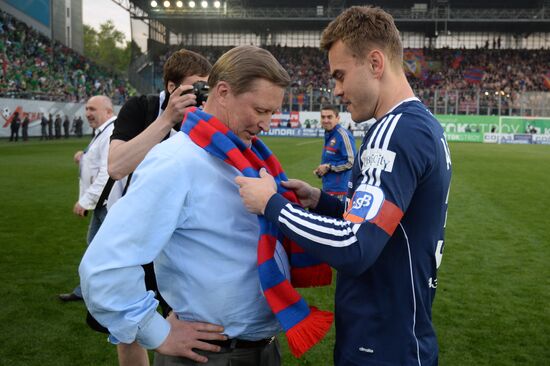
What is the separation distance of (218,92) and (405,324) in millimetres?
1141

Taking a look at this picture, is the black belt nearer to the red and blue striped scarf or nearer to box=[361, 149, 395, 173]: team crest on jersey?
the red and blue striped scarf

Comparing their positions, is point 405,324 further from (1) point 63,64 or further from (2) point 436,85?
(2) point 436,85

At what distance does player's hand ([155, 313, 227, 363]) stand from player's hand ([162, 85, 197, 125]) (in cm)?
119

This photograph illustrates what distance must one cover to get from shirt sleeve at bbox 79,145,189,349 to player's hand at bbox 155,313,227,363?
0.27ft

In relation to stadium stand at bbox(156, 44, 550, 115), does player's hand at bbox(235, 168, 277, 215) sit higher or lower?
lower

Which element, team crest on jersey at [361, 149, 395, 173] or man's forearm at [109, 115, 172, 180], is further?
man's forearm at [109, 115, 172, 180]

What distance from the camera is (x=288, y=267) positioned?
2172mm

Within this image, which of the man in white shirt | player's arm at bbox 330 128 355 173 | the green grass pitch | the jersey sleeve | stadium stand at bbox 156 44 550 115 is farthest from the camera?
stadium stand at bbox 156 44 550 115

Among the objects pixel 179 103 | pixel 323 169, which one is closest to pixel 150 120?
pixel 179 103

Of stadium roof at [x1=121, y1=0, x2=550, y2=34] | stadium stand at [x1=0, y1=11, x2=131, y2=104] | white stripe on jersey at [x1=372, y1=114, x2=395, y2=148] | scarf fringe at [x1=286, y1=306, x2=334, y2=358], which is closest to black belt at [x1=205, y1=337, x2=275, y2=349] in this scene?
scarf fringe at [x1=286, y1=306, x2=334, y2=358]

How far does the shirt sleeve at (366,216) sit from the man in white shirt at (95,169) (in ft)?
11.6

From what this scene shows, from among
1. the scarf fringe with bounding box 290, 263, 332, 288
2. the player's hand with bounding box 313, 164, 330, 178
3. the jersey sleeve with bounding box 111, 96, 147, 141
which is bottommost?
the player's hand with bounding box 313, 164, 330, 178

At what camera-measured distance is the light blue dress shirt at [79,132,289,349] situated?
1733 mm

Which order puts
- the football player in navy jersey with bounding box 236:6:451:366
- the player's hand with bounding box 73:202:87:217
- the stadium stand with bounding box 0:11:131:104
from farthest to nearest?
the stadium stand with bounding box 0:11:131:104
the player's hand with bounding box 73:202:87:217
the football player in navy jersey with bounding box 236:6:451:366
